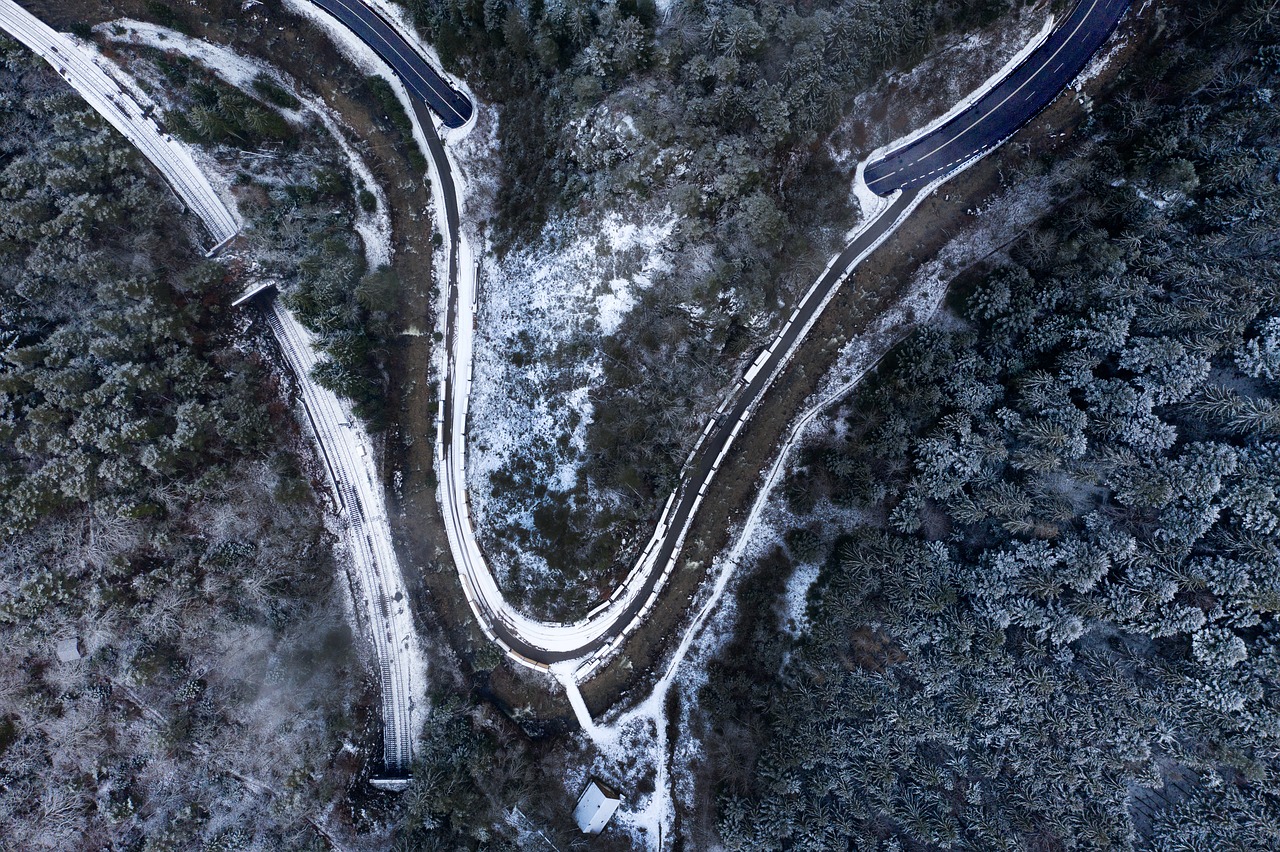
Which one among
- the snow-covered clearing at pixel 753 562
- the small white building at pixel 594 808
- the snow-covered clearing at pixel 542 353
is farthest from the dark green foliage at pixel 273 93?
the small white building at pixel 594 808

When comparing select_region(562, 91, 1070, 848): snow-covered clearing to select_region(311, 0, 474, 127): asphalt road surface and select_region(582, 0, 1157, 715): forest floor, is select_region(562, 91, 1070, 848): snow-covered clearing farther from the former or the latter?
select_region(311, 0, 474, 127): asphalt road surface

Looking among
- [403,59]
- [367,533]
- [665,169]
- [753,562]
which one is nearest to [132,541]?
[367,533]

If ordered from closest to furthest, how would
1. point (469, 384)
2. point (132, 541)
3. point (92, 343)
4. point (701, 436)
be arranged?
point (92, 343), point (132, 541), point (701, 436), point (469, 384)

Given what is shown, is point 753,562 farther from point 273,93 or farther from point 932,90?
point 273,93

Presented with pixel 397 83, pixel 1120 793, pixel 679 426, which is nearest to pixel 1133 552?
pixel 1120 793

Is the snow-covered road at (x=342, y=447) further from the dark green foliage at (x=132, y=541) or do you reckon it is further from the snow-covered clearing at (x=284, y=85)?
the snow-covered clearing at (x=284, y=85)

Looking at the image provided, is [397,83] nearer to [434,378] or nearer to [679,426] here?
[434,378]
